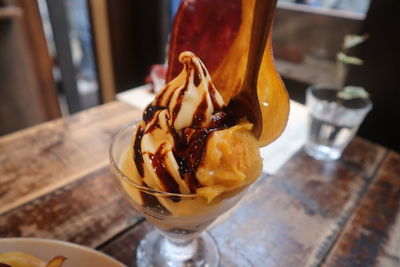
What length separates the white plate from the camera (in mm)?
476

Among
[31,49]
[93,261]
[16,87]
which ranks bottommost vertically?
[16,87]

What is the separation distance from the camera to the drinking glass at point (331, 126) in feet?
2.88

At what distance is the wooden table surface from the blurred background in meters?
0.57

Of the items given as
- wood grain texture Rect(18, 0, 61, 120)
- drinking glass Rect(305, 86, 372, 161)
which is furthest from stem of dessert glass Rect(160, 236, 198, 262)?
wood grain texture Rect(18, 0, 61, 120)

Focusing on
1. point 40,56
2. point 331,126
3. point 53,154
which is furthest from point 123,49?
point 331,126

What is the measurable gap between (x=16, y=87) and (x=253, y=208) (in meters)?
1.81

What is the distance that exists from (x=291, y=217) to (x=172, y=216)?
35 cm

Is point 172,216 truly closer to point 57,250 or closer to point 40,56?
point 57,250

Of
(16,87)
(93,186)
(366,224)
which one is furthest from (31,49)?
(366,224)

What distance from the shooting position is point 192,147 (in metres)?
0.42

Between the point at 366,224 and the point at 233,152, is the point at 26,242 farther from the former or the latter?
the point at 366,224

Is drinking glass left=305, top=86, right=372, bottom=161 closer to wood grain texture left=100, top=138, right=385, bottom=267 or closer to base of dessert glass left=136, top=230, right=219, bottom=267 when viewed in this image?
wood grain texture left=100, top=138, right=385, bottom=267

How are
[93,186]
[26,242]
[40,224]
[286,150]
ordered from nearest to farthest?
[26,242] < [40,224] < [93,186] < [286,150]

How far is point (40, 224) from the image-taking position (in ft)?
2.01
